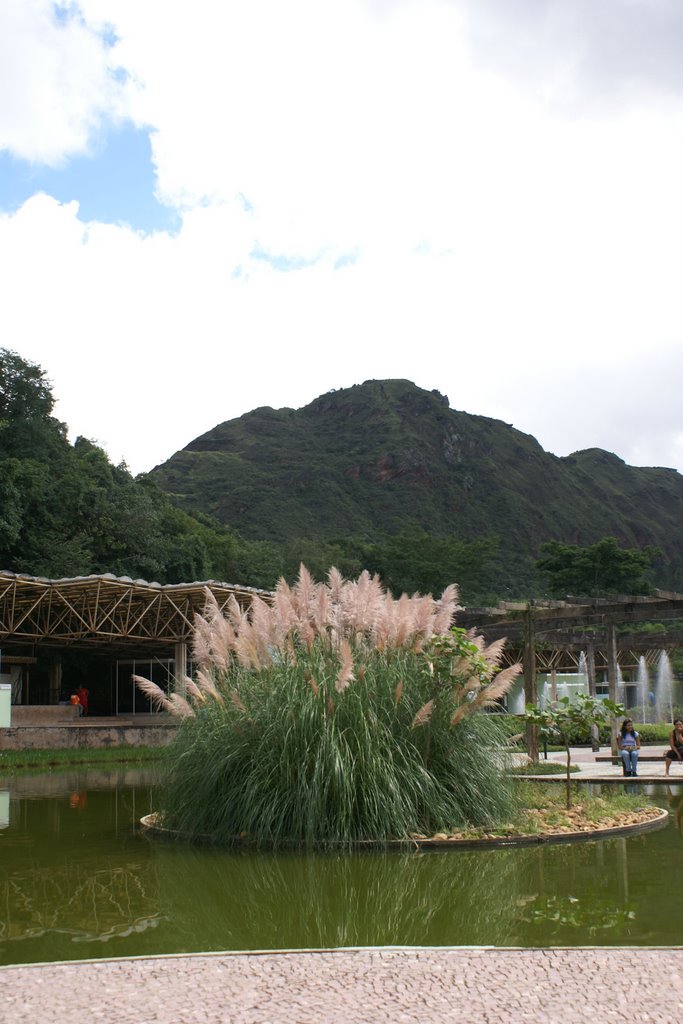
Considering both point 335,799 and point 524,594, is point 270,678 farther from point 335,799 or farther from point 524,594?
point 524,594

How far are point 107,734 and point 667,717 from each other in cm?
1860

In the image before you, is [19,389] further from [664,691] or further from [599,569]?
[599,569]

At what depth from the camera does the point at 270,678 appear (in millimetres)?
7109

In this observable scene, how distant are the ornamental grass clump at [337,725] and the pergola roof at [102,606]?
1288 cm

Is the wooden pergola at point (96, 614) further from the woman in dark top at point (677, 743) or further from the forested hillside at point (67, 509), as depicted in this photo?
the woman in dark top at point (677, 743)

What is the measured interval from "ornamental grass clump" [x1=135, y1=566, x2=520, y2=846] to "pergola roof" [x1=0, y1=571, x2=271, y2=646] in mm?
12883

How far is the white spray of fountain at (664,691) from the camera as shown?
30.9m

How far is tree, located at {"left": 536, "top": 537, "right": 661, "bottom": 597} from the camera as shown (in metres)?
51.2

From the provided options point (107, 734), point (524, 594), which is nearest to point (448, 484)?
point (524, 594)

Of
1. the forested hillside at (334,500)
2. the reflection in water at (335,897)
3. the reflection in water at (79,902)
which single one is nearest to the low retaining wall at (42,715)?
the forested hillside at (334,500)

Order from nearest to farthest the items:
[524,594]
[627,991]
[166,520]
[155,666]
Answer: [627,991] → [155,666] → [166,520] → [524,594]

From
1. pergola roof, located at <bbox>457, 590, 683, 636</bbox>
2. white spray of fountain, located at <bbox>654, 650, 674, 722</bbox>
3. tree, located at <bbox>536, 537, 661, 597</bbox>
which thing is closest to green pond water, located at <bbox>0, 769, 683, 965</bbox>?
pergola roof, located at <bbox>457, 590, 683, 636</bbox>

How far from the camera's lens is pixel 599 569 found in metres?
51.5

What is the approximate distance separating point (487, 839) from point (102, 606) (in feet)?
61.6
